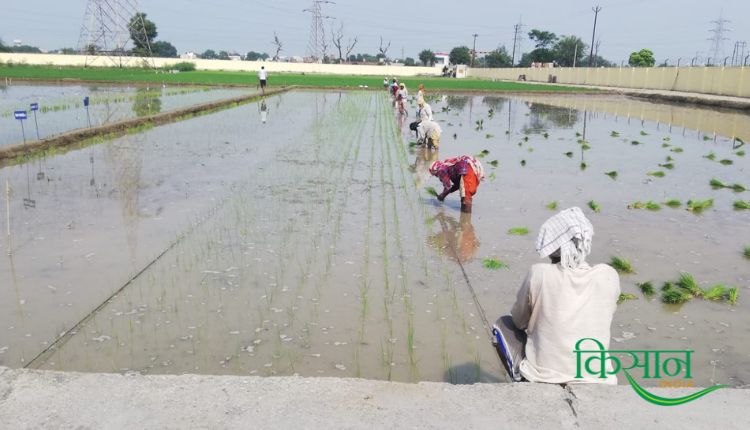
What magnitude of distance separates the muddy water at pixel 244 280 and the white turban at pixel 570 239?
128 cm

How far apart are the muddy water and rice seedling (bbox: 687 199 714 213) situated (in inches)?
140

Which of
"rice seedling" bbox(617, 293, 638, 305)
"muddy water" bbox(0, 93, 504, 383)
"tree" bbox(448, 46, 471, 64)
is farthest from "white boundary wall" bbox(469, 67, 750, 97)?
"tree" bbox(448, 46, 471, 64)

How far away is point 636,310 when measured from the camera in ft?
15.8

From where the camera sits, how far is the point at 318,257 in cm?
576

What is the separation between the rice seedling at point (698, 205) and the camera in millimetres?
8211

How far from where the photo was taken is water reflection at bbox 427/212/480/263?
614cm

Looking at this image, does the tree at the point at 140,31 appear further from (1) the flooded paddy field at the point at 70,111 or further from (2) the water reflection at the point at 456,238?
(2) the water reflection at the point at 456,238

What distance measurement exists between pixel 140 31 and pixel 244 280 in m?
78.5

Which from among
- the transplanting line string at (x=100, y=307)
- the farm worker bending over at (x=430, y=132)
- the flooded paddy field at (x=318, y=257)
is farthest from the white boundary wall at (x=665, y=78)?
the transplanting line string at (x=100, y=307)

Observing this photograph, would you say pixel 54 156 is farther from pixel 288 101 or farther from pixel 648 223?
pixel 288 101

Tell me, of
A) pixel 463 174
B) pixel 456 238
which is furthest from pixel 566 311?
pixel 463 174

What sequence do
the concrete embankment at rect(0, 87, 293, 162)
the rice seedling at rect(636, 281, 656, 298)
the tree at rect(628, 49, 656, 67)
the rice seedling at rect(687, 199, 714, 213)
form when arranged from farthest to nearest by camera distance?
the tree at rect(628, 49, 656, 67) < the concrete embankment at rect(0, 87, 293, 162) < the rice seedling at rect(687, 199, 714, 213) < the rice seedling at rect(636, 281, 656, 298)

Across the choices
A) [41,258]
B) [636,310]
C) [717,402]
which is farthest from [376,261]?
[717,402]

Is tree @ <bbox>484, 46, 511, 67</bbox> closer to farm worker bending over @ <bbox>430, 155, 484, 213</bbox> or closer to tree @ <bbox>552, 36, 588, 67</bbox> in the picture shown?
tree @ <bbox>552, 36, 588, 67</bbox>
